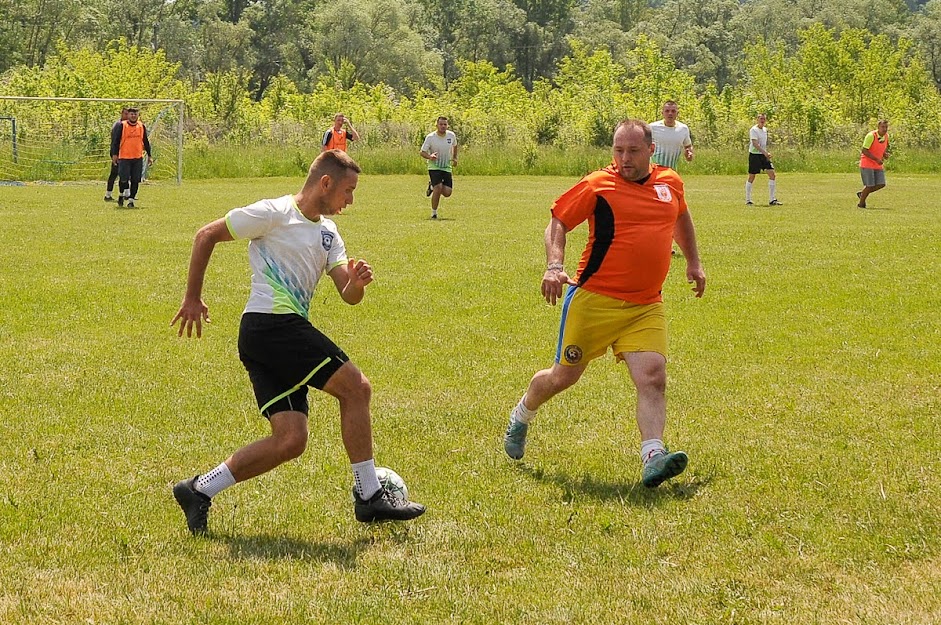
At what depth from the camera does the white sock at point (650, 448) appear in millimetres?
6301

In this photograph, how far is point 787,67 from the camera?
89562mm

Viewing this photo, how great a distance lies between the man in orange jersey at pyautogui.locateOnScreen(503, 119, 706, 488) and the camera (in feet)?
21.6

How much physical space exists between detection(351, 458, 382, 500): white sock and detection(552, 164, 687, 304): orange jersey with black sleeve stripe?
1.85 metres

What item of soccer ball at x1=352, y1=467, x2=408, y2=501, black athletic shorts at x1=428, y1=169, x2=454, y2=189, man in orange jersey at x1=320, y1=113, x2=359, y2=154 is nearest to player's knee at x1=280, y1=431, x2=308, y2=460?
soccer ball at x1=352, y1=467, x2=408, y2=501

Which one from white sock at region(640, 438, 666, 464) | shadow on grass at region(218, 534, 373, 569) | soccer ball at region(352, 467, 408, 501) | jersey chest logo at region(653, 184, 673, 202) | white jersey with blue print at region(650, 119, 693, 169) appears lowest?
shadow on grass at region(218, 534, 373, 569)

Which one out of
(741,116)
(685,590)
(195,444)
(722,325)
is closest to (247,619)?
(685,590)

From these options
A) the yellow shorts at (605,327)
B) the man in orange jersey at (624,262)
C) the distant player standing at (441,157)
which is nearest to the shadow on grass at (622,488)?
the man in orange jersey at (624,262)

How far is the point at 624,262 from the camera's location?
6.68 metres

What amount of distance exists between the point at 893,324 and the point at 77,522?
865 cm

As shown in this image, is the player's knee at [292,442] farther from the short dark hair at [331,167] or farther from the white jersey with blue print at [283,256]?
the short dark hair at [331,167]

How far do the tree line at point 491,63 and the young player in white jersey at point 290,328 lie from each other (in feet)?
143

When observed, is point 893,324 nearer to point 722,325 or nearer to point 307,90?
point 722,325

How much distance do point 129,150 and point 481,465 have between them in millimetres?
20160

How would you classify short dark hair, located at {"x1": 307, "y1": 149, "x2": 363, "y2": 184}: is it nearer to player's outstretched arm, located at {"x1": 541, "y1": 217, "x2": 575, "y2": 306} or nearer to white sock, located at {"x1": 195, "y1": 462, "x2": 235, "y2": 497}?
player's outstretched arm, located at {"x1": 541, "y1": 217, "x2": 575, "y2": 306}
